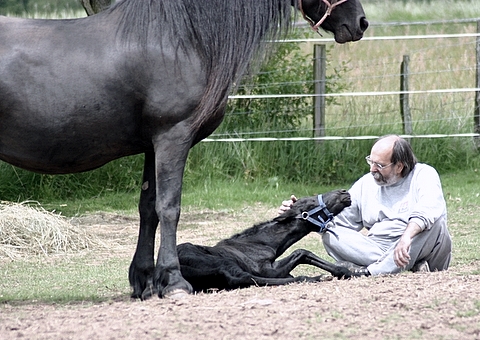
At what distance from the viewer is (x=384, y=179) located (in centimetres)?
618

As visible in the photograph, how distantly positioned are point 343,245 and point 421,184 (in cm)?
72

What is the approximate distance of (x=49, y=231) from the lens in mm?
8391

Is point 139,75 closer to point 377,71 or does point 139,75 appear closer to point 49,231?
point 49,231

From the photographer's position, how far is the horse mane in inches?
211

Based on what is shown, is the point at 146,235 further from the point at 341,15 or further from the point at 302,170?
the point at 302,170

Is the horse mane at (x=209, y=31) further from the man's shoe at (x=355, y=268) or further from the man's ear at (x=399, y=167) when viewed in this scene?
the man's shoe at (x=355, y=268)

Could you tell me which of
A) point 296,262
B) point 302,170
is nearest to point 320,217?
point 296,262

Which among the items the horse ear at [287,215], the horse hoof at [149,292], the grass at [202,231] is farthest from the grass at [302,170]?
the horse hoof at [149,292]

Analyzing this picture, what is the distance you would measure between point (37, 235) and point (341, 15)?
4.07 m

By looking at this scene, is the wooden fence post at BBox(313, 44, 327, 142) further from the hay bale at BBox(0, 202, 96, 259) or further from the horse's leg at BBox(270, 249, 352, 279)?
the horse's leg at BBox(270, 249, 352, 279)

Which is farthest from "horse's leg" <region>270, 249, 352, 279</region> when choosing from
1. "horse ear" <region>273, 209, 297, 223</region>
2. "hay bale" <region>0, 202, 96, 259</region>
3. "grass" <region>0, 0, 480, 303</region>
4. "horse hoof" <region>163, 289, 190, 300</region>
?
"hay bale" <region>0, 202, 96, 259</region>

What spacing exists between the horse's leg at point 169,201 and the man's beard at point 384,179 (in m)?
1.50

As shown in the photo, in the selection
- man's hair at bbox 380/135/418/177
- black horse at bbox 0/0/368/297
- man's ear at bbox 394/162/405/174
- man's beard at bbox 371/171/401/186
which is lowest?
man's beard at bbox 371/171/401/186

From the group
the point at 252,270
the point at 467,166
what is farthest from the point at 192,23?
the point at 467,166
